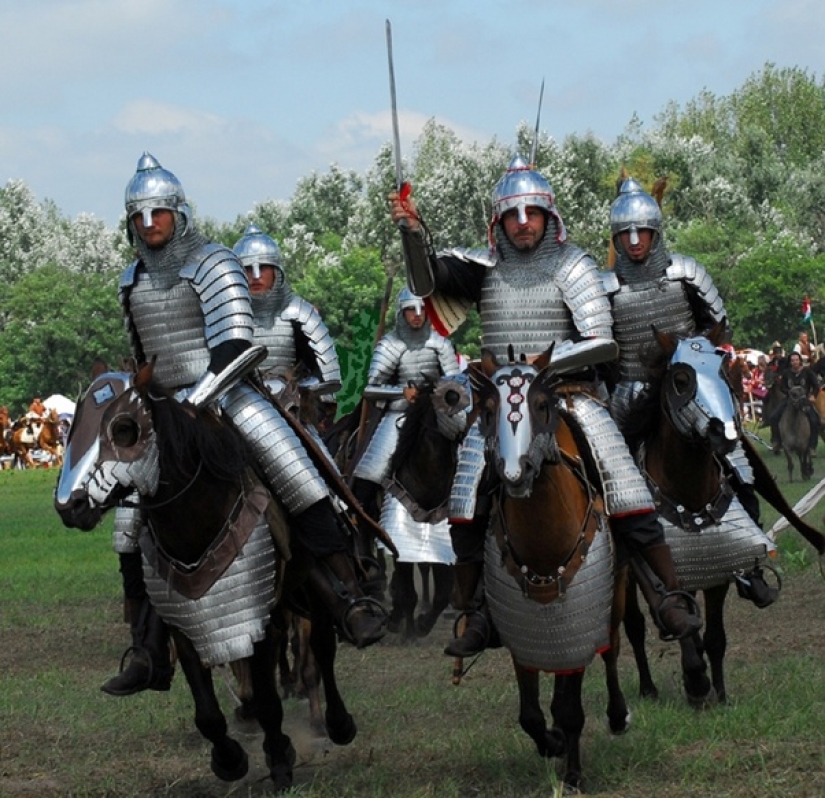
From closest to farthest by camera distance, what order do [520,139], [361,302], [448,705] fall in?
[448,705] → [361,302] → [520,139]

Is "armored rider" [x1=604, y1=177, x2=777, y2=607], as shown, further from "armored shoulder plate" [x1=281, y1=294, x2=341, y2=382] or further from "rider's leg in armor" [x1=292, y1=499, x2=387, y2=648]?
"rider's leg in armor" [x1=292, y1=499, x2=387, y2=648]

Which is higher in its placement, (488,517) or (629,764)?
(488,517)

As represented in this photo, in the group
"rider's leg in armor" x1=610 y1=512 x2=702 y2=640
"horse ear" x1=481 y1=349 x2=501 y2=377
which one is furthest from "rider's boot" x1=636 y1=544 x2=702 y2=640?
"horse ear" x1=481 y1=349 x2=501 y2=377

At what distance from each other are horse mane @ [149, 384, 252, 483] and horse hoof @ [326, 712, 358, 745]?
153 cm

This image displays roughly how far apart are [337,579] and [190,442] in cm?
114

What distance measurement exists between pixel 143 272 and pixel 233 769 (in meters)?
2.18

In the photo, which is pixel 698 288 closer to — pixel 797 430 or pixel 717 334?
pixel 717 334

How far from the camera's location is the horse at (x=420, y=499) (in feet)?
41.9

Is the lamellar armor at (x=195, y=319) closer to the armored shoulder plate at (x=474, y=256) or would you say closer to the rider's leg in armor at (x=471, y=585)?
the rider's leg in armor at (x=471, y=585)

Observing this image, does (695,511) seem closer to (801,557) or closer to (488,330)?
(488,330)

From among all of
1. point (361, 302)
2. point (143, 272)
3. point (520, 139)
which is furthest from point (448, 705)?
point (520, 139)

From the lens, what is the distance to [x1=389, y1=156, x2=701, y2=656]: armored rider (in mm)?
7508

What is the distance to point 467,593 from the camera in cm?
764

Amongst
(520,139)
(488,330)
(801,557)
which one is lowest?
(801,557)
